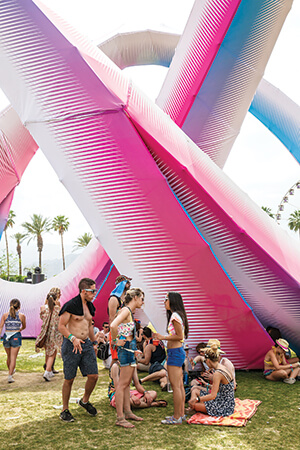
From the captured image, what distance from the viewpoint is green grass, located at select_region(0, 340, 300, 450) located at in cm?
416

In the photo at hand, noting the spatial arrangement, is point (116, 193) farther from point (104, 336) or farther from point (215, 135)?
point (215, 135)

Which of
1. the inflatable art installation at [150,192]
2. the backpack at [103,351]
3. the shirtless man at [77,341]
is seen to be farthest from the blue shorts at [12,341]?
the shirtless man at [77,341]

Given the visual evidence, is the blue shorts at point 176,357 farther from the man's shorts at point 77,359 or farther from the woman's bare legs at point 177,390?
the man's shorts at point 77,359

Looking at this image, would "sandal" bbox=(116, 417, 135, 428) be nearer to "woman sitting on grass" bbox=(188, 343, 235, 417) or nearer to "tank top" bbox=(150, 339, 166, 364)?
"woman sitting on grass" bbox=(188, 343, 235, 417)

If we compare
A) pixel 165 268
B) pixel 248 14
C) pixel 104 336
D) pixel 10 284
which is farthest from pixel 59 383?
pixel 248 14

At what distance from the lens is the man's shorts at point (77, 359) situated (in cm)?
478

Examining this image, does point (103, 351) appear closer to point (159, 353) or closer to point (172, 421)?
point (159, 353)

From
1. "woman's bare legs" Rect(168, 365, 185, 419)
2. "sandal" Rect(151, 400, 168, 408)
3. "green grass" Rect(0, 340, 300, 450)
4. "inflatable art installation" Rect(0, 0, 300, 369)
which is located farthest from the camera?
"inflatable art installation" Rect(0, 0, 300, 369)

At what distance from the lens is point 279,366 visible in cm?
668

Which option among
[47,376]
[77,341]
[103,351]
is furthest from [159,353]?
[77,341]

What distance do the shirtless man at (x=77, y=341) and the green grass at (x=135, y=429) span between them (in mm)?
327

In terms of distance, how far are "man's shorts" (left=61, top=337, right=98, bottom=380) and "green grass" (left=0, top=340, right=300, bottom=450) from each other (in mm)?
544

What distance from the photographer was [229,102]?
9812mm

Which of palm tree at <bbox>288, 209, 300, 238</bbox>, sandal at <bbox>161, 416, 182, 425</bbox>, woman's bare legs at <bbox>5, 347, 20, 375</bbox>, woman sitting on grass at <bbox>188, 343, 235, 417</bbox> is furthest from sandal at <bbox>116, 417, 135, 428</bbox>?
palm tree at <bbox>288, 209, 300, 238</bbox>
